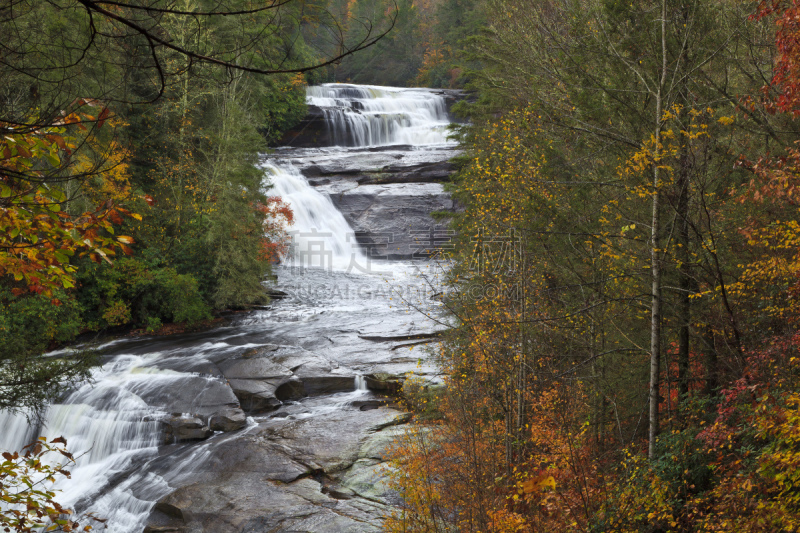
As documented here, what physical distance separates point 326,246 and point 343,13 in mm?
23694

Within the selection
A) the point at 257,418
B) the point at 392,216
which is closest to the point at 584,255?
the point at 257,418

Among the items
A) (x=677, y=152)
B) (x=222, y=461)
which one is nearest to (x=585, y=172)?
(x=677, y=152)

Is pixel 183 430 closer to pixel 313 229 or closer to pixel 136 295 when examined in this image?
pixel 136 295

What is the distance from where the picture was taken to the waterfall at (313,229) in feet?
84.6

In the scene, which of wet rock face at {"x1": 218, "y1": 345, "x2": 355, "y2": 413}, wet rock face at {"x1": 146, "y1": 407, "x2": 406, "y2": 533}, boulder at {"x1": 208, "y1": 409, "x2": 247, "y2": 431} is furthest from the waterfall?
wet rock face at {"x1": 146, "y1": 407, "x2": 406, "y2": 533}

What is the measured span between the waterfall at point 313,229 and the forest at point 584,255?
11925 millimetres

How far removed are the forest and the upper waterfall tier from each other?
2003 cm

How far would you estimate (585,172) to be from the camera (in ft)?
26.7

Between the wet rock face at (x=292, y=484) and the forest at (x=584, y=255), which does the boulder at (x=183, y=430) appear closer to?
the wet rock face at (x=292, y=484)

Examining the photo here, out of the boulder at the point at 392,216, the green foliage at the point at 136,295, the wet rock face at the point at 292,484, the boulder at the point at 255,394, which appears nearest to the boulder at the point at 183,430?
the wet rock face at the point at 292,484

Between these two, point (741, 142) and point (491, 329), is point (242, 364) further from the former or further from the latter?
point (741, 142)

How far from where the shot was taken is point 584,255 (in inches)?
301

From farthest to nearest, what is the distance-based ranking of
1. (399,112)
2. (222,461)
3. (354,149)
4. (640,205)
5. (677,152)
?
1. (399,112)
2. (354,149)
3. (222,461)
4. (640,205)
5. (677,152)

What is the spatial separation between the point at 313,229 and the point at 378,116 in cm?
1166
